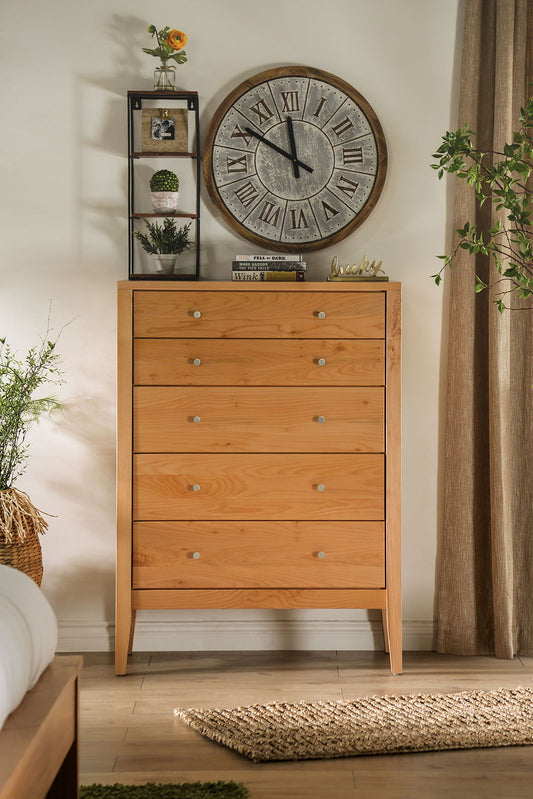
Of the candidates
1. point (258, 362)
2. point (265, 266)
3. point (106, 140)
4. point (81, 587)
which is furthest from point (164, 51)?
point (81, 587)

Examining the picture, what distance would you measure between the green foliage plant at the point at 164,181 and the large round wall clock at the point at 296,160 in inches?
6.7

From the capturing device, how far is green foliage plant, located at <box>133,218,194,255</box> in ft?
9.39

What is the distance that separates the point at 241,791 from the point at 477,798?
0.57m

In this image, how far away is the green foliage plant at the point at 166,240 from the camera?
2.86 metres

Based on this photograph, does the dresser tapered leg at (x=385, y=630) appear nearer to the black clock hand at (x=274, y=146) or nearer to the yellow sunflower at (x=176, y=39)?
the black clock hand at (x=274, y=146)

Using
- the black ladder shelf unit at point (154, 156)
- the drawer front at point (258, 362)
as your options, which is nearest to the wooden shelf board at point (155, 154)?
the black ladder shelf unit at point (154, 156)

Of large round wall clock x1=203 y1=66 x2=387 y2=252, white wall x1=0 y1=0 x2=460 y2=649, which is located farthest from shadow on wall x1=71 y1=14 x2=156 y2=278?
large round wall clock x1=203 y1=66 x2=387 y2=252

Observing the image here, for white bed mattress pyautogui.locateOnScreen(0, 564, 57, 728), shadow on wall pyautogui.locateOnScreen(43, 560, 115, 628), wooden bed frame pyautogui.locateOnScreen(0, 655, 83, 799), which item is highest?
white bed mattress pyautogui.locateOnScreen(0, 564, 57, 728)

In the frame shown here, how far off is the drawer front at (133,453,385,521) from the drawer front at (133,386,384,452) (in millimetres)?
40

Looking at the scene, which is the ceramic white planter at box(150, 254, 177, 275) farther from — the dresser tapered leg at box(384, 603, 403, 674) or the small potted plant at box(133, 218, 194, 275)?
the dresser tapered leg at box(384, 603, 403, 674)

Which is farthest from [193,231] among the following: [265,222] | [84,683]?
[84,683]

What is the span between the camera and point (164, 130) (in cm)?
289

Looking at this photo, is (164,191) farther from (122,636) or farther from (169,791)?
(169,791)

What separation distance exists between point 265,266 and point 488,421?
101 centimetres
